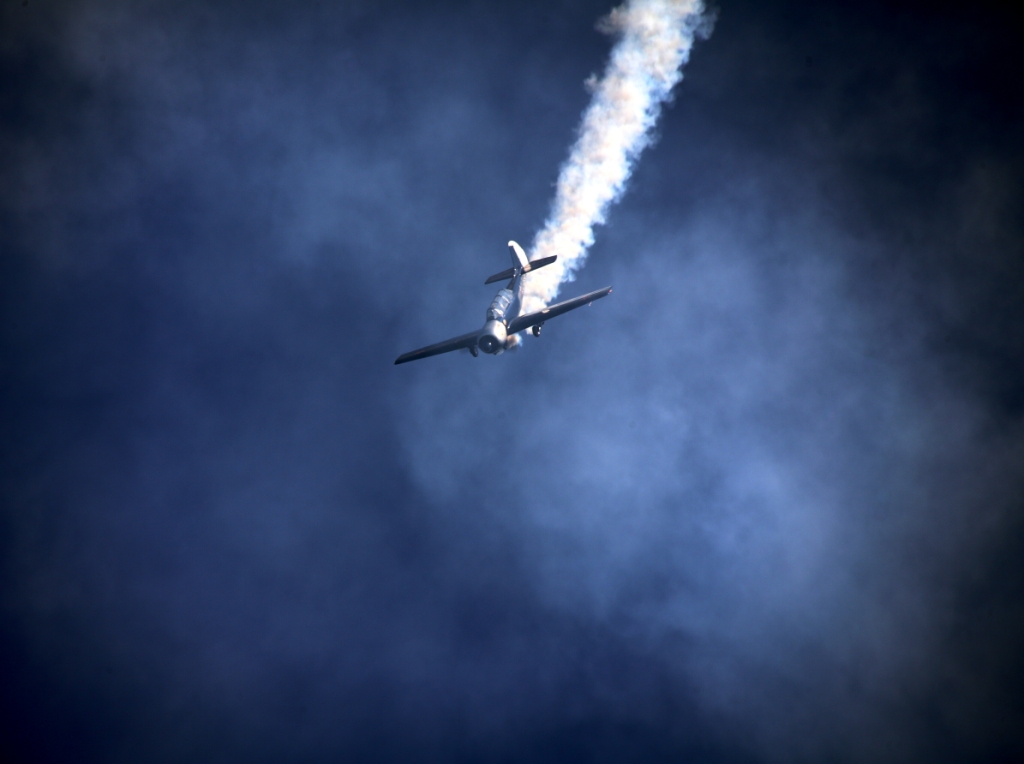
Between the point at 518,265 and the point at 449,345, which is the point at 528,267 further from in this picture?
the point at 449,345

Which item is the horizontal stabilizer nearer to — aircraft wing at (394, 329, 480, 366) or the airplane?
the airplane

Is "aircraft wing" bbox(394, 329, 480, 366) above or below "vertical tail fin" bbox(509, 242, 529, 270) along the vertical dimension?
below

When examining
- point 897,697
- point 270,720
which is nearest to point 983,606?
point 897,697

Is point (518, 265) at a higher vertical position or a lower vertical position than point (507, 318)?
higher

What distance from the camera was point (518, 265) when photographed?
5581 cm

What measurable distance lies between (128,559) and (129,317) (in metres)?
37.1

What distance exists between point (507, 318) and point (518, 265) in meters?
6.77

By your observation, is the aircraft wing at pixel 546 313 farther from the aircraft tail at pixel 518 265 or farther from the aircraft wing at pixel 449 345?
the aircraft tail at pixel 518 265

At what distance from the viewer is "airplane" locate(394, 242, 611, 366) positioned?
4816cm

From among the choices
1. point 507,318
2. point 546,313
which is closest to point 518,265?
point 507,318

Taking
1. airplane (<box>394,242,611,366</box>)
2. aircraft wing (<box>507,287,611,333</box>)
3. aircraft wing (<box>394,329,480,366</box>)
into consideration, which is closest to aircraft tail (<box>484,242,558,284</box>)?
airplane (<box>394,242,611,366</box>)

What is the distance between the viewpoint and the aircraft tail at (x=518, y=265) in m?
52.8

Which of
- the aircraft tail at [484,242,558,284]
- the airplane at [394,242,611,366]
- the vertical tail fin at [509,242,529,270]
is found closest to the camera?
the airplane at [394,242,611,366]

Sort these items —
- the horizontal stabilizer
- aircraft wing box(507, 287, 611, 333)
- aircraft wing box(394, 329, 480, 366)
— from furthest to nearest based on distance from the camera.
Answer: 1. the horizontal stabilizer
2. aircraft wing box(394, 329, 480, 366)
3. aircraft wing box(507, 287, 611, 333)
